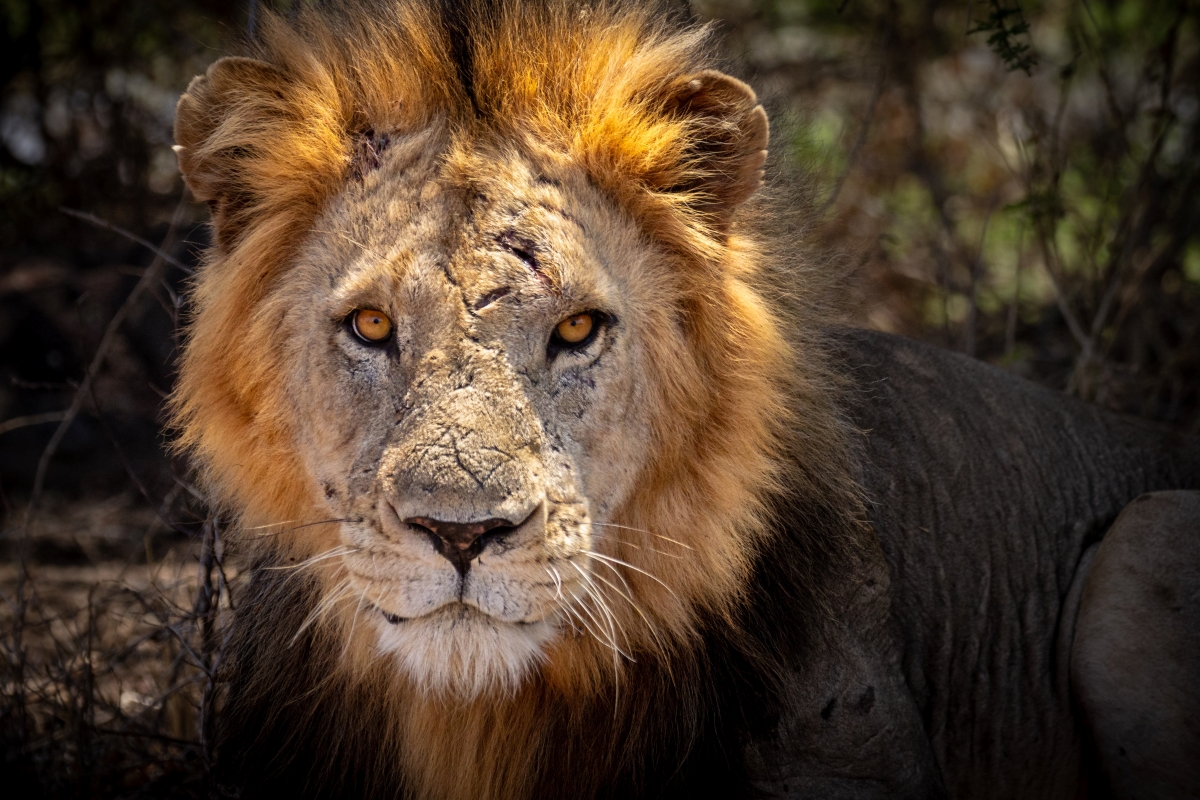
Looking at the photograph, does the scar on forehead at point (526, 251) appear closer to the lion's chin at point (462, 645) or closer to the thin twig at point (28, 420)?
the lion's chin at point (462, 645)

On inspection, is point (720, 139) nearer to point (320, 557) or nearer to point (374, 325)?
point (374, 325)

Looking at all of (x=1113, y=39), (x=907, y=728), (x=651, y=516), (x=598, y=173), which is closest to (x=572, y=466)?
(x=651, y=516)

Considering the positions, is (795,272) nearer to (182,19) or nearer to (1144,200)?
(1144,200)

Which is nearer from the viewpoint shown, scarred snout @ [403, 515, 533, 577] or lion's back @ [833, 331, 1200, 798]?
scarred snout @ [403, 515, 533, 577]

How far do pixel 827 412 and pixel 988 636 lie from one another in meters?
1.04

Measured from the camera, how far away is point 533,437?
90.2 inches

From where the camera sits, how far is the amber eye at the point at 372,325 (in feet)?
7.94

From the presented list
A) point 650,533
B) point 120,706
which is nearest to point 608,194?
point 650,533

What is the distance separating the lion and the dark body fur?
12 mm

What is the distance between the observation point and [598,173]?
259 cm

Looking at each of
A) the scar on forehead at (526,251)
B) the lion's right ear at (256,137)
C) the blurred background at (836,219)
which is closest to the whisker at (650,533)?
the scar on forehead at (526,251)

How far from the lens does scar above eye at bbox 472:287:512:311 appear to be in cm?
234

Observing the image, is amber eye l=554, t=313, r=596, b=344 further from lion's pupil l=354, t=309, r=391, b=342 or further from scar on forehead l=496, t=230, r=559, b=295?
lion's pupil l=354, t=309, r=391, b=342

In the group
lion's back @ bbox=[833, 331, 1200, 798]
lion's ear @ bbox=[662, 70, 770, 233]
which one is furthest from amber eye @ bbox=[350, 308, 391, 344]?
lion's back @ bbox=[833, 331, 1200, 798]
